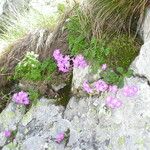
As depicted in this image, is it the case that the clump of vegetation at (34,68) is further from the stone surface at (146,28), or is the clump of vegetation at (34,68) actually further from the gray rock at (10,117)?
the stone surface at (146,28)

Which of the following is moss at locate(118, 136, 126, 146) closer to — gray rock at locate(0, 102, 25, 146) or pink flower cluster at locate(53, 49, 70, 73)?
pink flower cluster at locate(53, 49, 70, 73)

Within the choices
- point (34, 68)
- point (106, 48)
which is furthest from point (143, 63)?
point (34, 68)

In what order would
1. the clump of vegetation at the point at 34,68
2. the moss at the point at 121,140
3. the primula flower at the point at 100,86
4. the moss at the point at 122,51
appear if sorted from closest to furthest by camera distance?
the moss at the point at 121,140 → the primula flower at the point at 100,86 → the moss at the point at 122,51 → the clump of vegetation at the point at 34,68

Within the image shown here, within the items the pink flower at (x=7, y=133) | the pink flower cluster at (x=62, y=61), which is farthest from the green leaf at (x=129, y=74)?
the pink flower at (x=7, y=133)

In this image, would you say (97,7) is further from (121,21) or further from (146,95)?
(146,95)

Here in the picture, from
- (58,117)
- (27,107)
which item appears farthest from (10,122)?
(58,117)

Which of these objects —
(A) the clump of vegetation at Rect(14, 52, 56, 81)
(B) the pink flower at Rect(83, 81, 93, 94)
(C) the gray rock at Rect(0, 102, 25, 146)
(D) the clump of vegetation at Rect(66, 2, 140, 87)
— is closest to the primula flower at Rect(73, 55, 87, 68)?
(D) the clump of vegetation at Rect(66, 2, 140, 87)

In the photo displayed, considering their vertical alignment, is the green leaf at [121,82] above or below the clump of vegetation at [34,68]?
below
